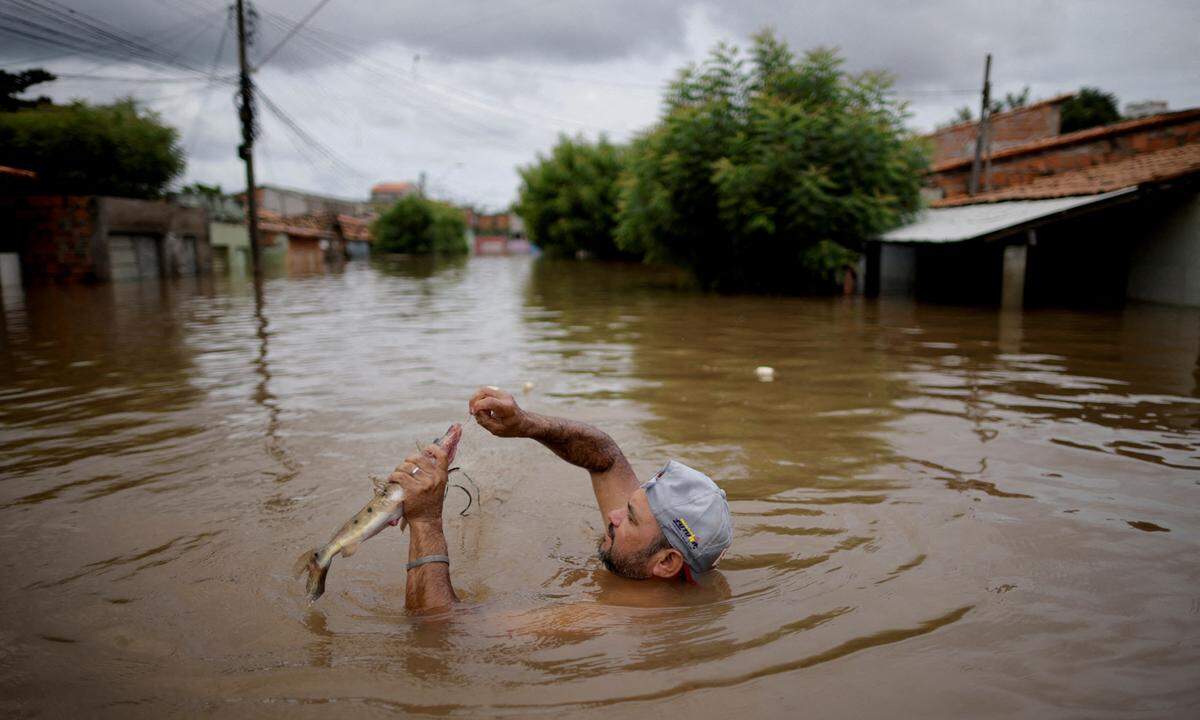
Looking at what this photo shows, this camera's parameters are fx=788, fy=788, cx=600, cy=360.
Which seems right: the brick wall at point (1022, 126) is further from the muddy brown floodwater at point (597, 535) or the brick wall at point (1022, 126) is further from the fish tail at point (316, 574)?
the fish tail at point (316, 574)

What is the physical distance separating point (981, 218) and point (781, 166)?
4.45 metres

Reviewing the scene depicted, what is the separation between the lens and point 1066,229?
18.3m

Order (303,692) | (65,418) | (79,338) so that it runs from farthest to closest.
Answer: (79,338) → (65,418) → (303,692)

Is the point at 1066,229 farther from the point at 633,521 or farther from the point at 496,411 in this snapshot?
the point at 496,411

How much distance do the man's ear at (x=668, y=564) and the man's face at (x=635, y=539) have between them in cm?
3

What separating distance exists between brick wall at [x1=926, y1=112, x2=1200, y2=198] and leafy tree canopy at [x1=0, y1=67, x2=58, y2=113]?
63.0 feet

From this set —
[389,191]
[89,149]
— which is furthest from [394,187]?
[89,149]

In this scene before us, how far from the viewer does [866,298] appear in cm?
1788

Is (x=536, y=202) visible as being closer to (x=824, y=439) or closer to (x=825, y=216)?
(x=825, y=216)

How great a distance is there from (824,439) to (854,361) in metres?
3.50

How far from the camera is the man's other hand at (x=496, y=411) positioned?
128 inches

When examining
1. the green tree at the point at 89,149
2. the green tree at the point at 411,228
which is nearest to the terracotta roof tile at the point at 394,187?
the green tree at the point at 411,228

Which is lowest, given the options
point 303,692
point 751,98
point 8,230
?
point 303,692

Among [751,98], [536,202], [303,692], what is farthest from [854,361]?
[536,202]
